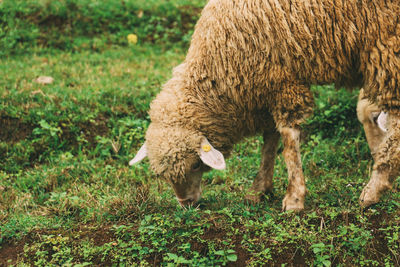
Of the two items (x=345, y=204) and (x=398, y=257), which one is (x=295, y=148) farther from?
(x=398, y=257)

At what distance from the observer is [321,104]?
6.10 metres

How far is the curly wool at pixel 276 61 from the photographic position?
11.9 feet

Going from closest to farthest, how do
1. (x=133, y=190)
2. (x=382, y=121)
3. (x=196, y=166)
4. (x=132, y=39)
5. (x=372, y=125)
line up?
(x=196, y=166) → (x=133, y=190) → (x=382, y=121) → (x=372, y=125) → (x=132, y=39)

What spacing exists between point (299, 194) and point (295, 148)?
0.41 m

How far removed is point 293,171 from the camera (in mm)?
3943

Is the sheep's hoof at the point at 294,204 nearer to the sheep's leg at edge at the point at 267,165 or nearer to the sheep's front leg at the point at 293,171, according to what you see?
the sheep's front leg at the point at 293,171

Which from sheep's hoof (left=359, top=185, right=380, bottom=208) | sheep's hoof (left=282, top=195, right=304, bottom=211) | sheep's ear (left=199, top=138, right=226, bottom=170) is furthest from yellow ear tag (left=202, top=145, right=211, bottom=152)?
sheep's hoof (left=359, top=185, right=380, bottom=208)

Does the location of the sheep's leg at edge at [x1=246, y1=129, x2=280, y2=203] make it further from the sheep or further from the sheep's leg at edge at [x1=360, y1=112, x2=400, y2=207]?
the sheep's leg at edge at [x1=360, y1=112, x2=400, y2=207]

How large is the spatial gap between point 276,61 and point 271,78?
0.49 ft

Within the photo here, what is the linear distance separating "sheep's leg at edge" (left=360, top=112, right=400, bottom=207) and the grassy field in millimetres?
119

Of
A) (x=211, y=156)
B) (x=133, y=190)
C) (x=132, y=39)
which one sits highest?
(x=132, y=39)

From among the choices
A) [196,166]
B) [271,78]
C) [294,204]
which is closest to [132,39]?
[196,166]

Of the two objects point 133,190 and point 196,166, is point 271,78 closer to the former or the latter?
point 196,166

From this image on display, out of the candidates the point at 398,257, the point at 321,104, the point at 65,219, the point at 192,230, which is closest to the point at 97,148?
the point at 65,219
